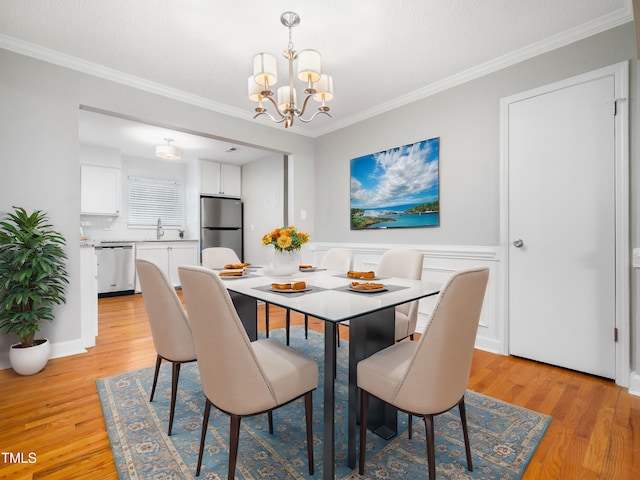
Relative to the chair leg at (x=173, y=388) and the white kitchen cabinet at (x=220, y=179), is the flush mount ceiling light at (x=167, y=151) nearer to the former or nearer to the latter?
the white kitchen cabinet at (x=220, y=179)

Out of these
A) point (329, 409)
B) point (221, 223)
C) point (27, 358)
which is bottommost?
point (27, 358)

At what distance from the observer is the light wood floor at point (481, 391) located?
1.38 metres

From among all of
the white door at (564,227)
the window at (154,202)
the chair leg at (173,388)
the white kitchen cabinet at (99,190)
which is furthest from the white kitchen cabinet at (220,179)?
the white door at (564,227)

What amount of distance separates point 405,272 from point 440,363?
4.07 ft

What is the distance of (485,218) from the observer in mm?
2801

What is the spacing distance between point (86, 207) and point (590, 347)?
6606 mm

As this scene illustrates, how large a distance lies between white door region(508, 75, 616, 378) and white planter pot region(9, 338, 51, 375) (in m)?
3.68

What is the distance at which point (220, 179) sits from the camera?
6164mm

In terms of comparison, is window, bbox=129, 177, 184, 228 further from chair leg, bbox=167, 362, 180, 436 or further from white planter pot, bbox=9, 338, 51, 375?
chair leg, bbox=167, 362, 180, 436

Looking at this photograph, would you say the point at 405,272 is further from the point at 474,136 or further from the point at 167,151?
the point at 167,151

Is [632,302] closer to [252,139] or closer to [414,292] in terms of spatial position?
[414,292]

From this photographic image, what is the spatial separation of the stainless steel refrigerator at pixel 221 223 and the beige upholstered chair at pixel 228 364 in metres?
5.01

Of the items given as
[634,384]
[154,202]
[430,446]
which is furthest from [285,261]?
[154,202]

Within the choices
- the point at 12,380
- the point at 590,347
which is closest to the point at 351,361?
the point at 590,347
